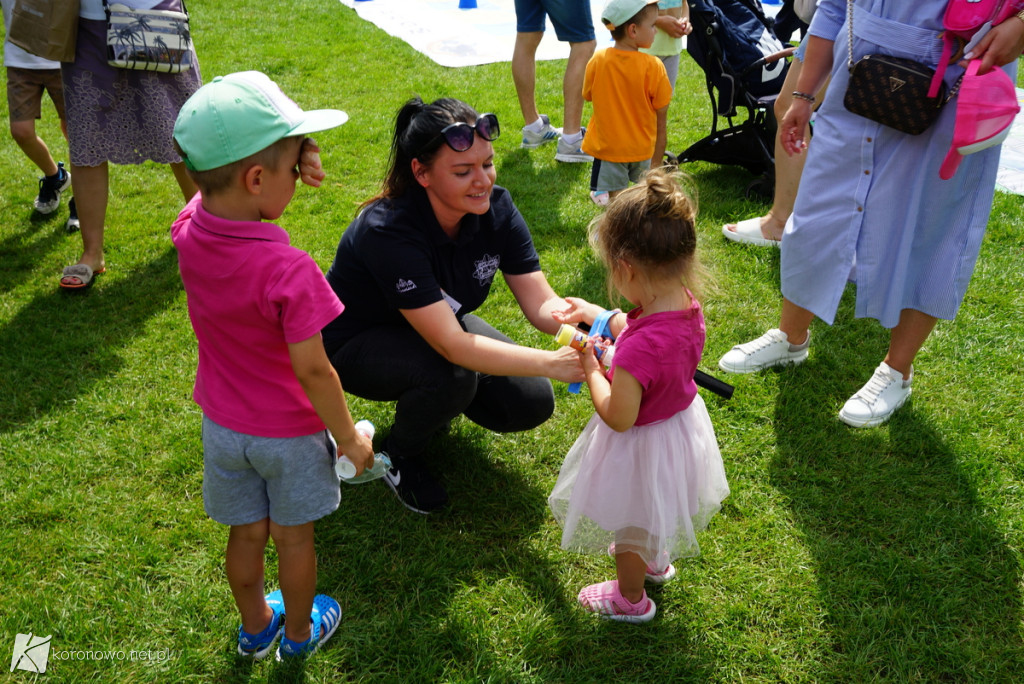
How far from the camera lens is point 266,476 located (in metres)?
2.08

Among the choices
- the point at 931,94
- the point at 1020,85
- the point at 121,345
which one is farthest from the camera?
the point at 1020,85

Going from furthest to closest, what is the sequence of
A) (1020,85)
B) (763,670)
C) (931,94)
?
(1020,85) < (931,94) < (763,670)

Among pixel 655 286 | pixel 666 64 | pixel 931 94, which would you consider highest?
pixel 931 94

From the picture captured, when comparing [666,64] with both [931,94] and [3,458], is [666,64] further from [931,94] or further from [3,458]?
[3,458]

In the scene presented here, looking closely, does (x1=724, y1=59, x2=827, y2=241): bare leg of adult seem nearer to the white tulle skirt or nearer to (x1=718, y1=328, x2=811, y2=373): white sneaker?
(x1=718, y1=328, x2=811, y2=373): white sneaker

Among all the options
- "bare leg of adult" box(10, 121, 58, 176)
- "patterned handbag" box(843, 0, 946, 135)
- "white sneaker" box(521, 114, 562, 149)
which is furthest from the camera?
"white sneaker" box(521, 114, 562, 149)

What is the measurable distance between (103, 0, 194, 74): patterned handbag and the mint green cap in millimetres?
2522

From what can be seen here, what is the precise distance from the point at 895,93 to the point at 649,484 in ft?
5.45

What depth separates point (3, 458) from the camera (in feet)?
10.2

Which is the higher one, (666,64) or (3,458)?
(666,64)

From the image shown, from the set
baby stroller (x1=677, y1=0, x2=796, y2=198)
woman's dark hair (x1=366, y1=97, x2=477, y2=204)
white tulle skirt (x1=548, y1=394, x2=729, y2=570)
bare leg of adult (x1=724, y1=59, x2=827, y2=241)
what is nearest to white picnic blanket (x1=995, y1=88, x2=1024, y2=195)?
baby stroller (x1=677, y1=0, x2=796, y2=198)

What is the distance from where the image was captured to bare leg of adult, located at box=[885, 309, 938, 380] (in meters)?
3.18

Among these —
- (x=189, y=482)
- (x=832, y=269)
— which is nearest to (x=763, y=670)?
(x=832, y=269)

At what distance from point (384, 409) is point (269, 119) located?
1.81 meters
